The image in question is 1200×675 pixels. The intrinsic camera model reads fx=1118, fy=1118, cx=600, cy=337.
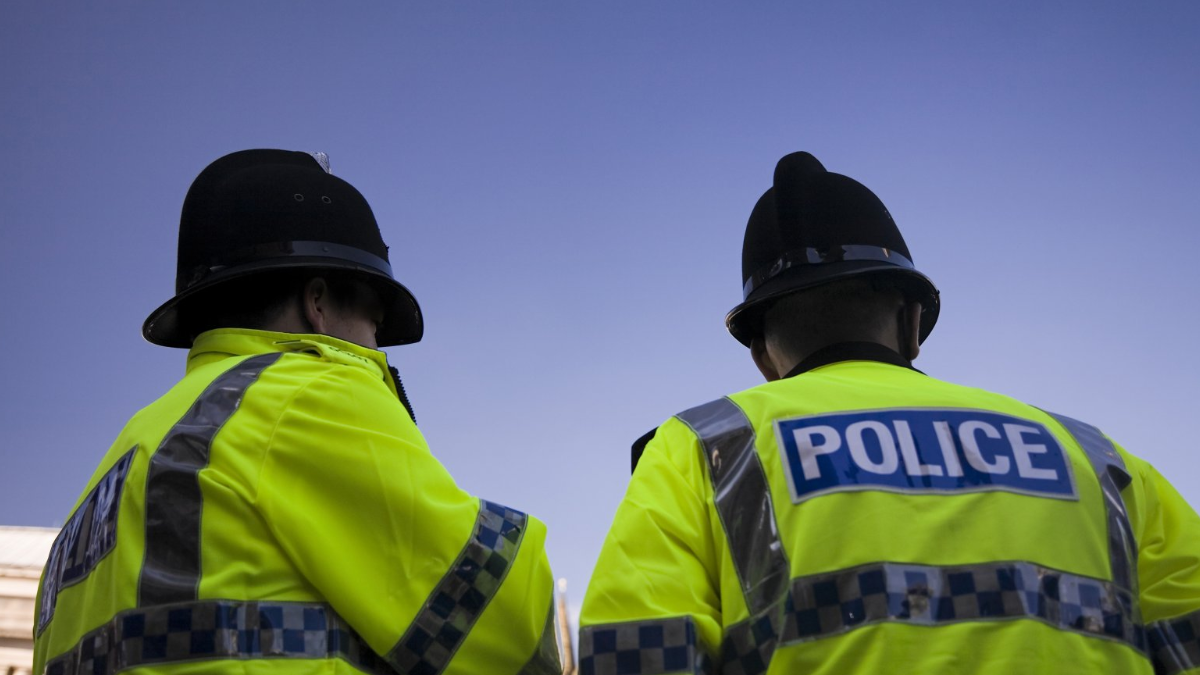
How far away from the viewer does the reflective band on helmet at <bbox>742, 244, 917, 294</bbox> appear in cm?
316

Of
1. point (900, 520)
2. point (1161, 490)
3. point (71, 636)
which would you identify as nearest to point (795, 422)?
point (900, 520)

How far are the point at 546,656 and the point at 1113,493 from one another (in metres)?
1.36

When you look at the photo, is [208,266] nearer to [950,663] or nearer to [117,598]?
[117,598]

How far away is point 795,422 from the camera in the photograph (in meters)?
2.54

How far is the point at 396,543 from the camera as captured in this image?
249cm

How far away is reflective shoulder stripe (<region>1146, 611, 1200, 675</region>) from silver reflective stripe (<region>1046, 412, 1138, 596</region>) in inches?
6.3

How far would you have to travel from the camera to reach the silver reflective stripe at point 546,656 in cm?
256

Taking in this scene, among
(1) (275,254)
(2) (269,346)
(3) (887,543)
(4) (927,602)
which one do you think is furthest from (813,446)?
(1) (275,254)

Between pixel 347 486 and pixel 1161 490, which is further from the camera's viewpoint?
pixel 1161 490

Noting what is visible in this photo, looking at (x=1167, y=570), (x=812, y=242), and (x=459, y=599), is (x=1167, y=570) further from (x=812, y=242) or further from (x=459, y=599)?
(x=459, y=599)

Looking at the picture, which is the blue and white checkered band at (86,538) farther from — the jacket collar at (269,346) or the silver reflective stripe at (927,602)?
the silver reflective stripe at (927,602)

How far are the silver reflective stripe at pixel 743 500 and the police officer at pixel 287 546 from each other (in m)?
0.48

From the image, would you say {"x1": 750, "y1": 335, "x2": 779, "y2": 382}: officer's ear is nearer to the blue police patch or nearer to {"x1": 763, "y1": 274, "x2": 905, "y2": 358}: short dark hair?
{"x1": 763, "y1": 274, "x2": 905, "y2": 358}: short dark hair

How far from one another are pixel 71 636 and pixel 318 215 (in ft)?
4.25
